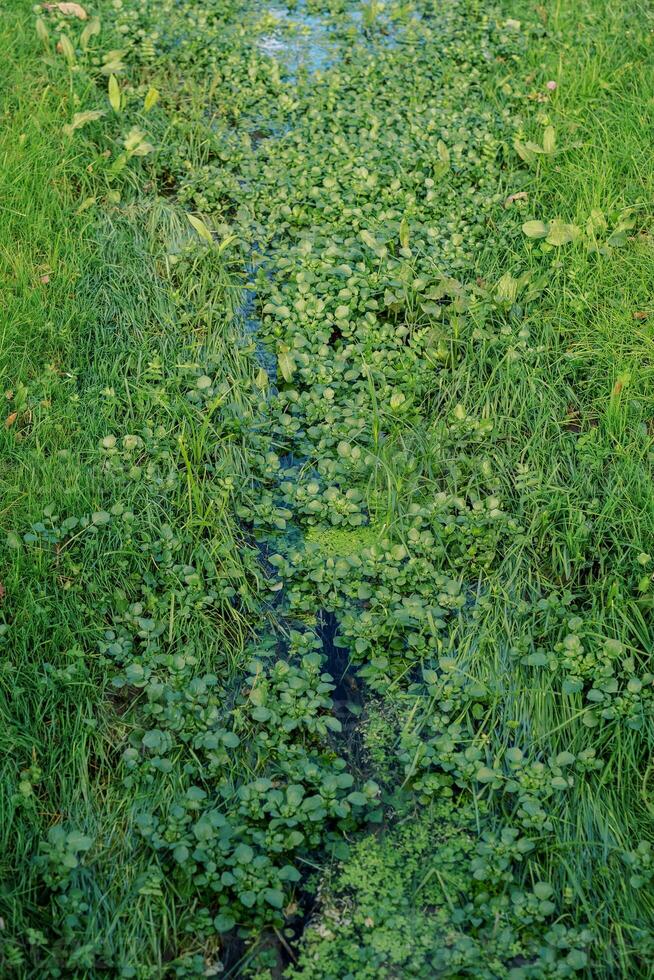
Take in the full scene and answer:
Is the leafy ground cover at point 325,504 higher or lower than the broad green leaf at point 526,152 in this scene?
lower

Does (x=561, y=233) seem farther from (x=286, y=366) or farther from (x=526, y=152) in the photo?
(x=286, y=366)

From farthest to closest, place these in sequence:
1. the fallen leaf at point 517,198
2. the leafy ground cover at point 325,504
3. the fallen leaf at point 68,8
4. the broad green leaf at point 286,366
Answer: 1. the fallen leaf at point 68,8
2. the fallen leaf at point 517,198
3. the broad green leaf at point 286,366
4. the leafy ground cover at point 325,504

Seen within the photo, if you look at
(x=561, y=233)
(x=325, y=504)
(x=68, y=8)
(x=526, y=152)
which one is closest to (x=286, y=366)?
(x=325, y=504)

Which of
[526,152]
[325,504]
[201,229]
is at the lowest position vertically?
[325,504]

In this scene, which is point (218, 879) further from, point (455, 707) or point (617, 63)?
point (617, 63)

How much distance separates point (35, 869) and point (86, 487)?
4.55ft

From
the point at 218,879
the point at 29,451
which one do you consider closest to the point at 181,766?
the point at 218,879

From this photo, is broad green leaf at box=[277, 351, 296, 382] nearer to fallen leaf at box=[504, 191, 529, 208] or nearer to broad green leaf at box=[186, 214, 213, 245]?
broad green leaf at box=[186, 214, 213, 245]

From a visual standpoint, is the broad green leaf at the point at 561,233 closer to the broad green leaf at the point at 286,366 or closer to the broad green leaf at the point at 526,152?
the broad green leaf at the point at 526,152

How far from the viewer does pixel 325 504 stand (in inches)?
146

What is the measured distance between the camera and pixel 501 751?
121 inches

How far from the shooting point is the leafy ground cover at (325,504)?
2783 mm

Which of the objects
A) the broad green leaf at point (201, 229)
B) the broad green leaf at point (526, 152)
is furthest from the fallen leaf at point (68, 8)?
the broad green leaf at point (526, 152)

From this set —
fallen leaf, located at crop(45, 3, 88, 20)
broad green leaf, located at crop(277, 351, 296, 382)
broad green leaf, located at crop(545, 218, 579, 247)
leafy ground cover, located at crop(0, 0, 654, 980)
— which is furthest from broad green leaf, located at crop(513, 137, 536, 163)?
fallen leaf, located at crop(45, 3, 88, 20)
